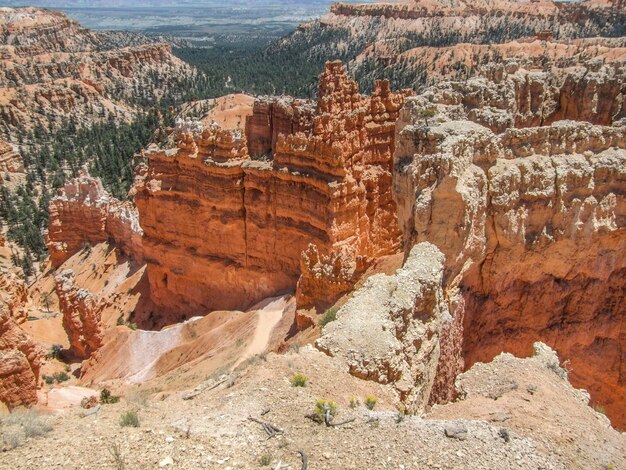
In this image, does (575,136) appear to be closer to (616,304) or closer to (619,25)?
(616,304)

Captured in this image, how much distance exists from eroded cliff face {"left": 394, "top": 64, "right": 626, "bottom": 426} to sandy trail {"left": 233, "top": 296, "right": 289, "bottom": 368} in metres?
6.72

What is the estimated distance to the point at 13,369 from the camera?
11.5 m

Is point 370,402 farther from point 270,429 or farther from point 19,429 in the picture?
point 19,429

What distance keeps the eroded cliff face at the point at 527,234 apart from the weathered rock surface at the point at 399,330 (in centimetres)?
138

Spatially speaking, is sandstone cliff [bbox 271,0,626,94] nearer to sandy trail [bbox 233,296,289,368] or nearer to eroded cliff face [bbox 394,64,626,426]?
sandy trail [bbox 233,296,289,368]

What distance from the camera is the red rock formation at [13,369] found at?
11330 mm

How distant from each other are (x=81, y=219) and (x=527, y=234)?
27945mm

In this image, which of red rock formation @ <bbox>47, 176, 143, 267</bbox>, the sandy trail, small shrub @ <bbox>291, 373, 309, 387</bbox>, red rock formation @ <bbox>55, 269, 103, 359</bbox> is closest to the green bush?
red rock formation @ <bbox>55, 269, 103, 359</bbox>

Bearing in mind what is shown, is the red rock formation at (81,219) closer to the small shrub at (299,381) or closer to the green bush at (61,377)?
the green bush at (61,377)

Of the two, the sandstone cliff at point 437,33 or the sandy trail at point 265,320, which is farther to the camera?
the sandstone cliff at point 437,33

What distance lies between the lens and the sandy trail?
56.8 ft

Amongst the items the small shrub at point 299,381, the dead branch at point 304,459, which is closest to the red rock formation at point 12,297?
the small shrub at point 299,381

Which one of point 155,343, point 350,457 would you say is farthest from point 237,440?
point 155,343

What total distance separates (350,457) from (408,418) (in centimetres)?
114
